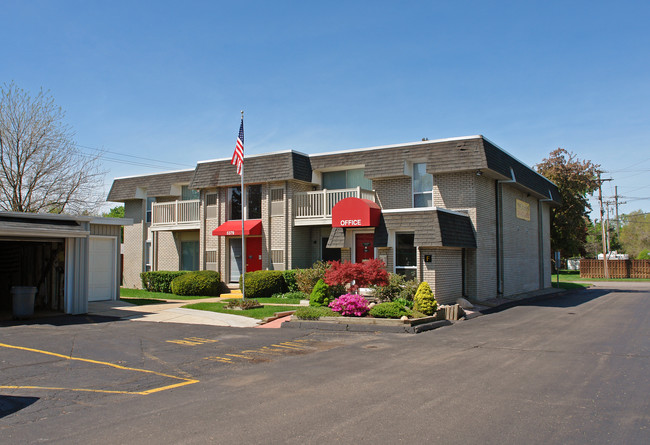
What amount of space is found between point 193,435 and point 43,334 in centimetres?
924

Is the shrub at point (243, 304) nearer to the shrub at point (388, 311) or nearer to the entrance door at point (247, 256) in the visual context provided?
the shrub at point (388, 311)

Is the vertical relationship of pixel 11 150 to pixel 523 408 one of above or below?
above

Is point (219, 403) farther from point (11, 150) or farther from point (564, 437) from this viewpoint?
point (11, 150)

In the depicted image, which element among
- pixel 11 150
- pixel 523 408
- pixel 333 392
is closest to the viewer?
pixel 523 408

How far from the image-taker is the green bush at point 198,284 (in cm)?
2350

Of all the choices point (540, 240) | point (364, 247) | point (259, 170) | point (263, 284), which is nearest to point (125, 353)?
point (263, 284)

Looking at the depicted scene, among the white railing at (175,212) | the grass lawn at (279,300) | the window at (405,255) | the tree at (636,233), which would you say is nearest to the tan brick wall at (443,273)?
the window at (405,255)

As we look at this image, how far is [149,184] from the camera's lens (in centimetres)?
2958

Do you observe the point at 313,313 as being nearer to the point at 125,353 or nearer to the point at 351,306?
the point at 351,306

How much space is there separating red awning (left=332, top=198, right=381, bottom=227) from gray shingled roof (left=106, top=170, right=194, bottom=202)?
11.8 meters

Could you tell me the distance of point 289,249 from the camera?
77.3 feet

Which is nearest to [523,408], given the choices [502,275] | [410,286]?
[410,286]

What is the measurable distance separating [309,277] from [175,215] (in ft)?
34.0

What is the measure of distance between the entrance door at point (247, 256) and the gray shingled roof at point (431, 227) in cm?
779
